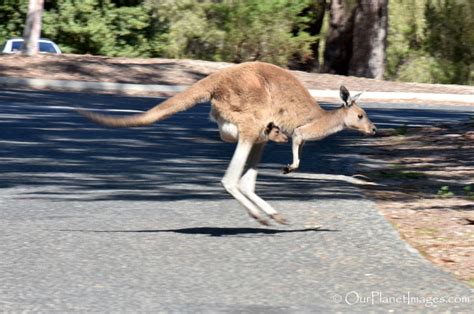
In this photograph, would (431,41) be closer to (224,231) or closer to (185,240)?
(224,231)

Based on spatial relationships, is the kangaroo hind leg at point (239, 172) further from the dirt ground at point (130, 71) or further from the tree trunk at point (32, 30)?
the tree trunk at point (32, 30)

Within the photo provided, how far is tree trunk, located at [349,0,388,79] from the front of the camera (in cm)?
3275

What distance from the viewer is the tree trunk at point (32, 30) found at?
28328mm

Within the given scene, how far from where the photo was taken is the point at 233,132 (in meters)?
9.77

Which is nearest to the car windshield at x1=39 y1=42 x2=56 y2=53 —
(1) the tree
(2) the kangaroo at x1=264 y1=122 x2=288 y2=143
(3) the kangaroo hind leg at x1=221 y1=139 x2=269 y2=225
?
(1) the tree

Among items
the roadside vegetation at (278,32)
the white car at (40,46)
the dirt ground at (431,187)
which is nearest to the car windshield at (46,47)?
the white car at (40,46)

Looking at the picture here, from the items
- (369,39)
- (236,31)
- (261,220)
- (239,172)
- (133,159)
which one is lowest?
(236,31)

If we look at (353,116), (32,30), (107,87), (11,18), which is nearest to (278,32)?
(11,18)

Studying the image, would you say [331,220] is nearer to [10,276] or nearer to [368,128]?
[368,128]

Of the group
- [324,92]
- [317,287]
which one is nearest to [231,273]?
[317,287]

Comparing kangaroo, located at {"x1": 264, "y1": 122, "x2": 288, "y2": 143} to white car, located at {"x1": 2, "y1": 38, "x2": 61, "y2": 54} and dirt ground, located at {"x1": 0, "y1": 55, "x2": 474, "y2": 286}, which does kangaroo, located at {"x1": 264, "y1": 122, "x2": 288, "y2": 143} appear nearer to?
dirt ground, located at {"x1": 0, "y1": 55, "x2": 474, "y2": 286}

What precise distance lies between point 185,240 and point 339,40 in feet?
86.8

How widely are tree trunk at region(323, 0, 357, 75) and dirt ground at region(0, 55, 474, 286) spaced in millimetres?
4252

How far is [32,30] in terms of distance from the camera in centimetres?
2838
